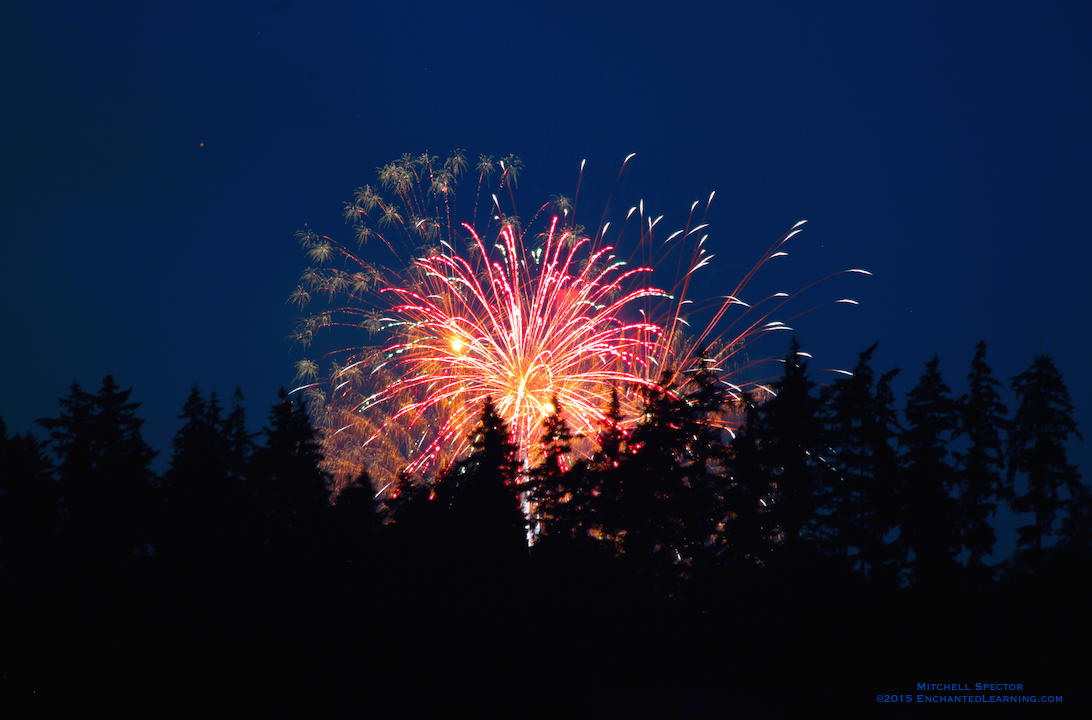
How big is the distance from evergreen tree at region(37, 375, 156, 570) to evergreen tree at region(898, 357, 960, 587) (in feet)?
105

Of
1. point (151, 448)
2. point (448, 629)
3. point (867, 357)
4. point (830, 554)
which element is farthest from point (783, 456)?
point (151, 448)

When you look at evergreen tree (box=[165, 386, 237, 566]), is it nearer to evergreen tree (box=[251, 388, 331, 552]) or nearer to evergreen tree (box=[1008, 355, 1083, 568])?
evergreen tree (box=[251, 388, 331, 552])

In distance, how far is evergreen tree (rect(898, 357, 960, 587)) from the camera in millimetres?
31578

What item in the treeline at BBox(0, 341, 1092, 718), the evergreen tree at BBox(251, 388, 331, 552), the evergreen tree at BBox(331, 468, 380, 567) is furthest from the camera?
the evergreen tree at BBox(251, 388, 331, 552)

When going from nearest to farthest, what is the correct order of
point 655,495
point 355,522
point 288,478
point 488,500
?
point 655,495, point 488,500, point 355,522, point 288,478

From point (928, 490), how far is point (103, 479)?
33971 millimetres

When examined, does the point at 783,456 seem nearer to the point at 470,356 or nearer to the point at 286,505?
the point at 470,356

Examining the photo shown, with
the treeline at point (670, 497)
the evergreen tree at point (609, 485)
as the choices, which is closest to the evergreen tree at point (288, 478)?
the treeline at point (670, 497)

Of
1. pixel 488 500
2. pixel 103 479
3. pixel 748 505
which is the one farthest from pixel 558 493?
pixel 103 479

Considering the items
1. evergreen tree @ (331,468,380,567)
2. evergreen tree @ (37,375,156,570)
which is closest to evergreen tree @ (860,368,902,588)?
evergreen tree @ (331,468,380,567)

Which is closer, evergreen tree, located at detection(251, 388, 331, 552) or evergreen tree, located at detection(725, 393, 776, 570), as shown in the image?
evergreen tree, located at detection(725, 393, 776, 570)

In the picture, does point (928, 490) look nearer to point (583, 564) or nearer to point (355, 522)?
point (583, 564)

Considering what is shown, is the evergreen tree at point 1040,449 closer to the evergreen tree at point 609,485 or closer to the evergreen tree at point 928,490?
the evergreen tree at point 928,490

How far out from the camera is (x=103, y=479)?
1389 inches
